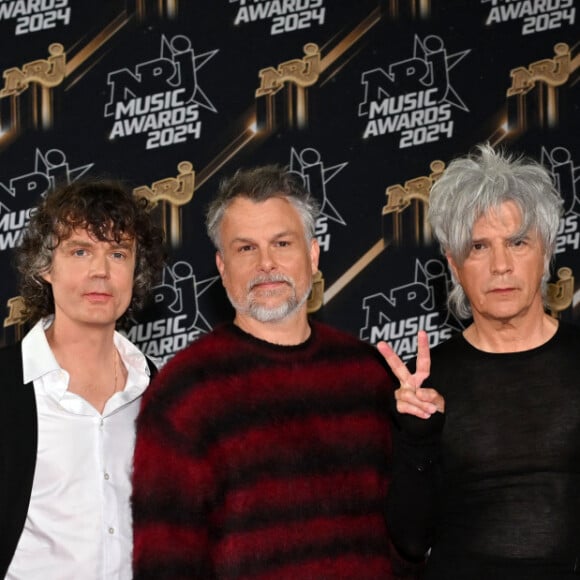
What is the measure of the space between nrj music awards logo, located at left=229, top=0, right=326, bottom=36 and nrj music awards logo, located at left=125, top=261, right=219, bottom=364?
1.01m

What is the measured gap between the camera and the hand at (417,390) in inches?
85.5

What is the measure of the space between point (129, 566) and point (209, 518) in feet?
0.90

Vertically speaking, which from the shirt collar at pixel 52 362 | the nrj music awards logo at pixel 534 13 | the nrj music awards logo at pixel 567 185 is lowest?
the shirt collar at pixel 52 362

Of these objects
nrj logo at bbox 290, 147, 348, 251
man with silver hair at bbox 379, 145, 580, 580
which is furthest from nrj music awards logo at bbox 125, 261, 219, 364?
man with silver hair at bbox 379, 145, 580, 580

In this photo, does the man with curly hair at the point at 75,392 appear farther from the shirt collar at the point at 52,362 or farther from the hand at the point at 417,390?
the hand at the point at 417,390

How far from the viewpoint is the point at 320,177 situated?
3.64m

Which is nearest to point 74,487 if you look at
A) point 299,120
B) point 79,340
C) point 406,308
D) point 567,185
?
point 79,340

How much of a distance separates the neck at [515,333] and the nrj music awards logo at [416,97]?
148cm

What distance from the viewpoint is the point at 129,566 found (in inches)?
92.0

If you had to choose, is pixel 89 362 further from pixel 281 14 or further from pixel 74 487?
pixel 281 14

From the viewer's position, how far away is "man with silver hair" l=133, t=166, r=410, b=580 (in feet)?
7.20

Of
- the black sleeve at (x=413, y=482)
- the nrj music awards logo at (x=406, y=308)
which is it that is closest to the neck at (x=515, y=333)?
the black sleeve at (x=413, y=482)

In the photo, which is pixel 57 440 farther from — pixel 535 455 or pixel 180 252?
pixel 180 252

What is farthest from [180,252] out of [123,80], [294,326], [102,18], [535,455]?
[535,455]
